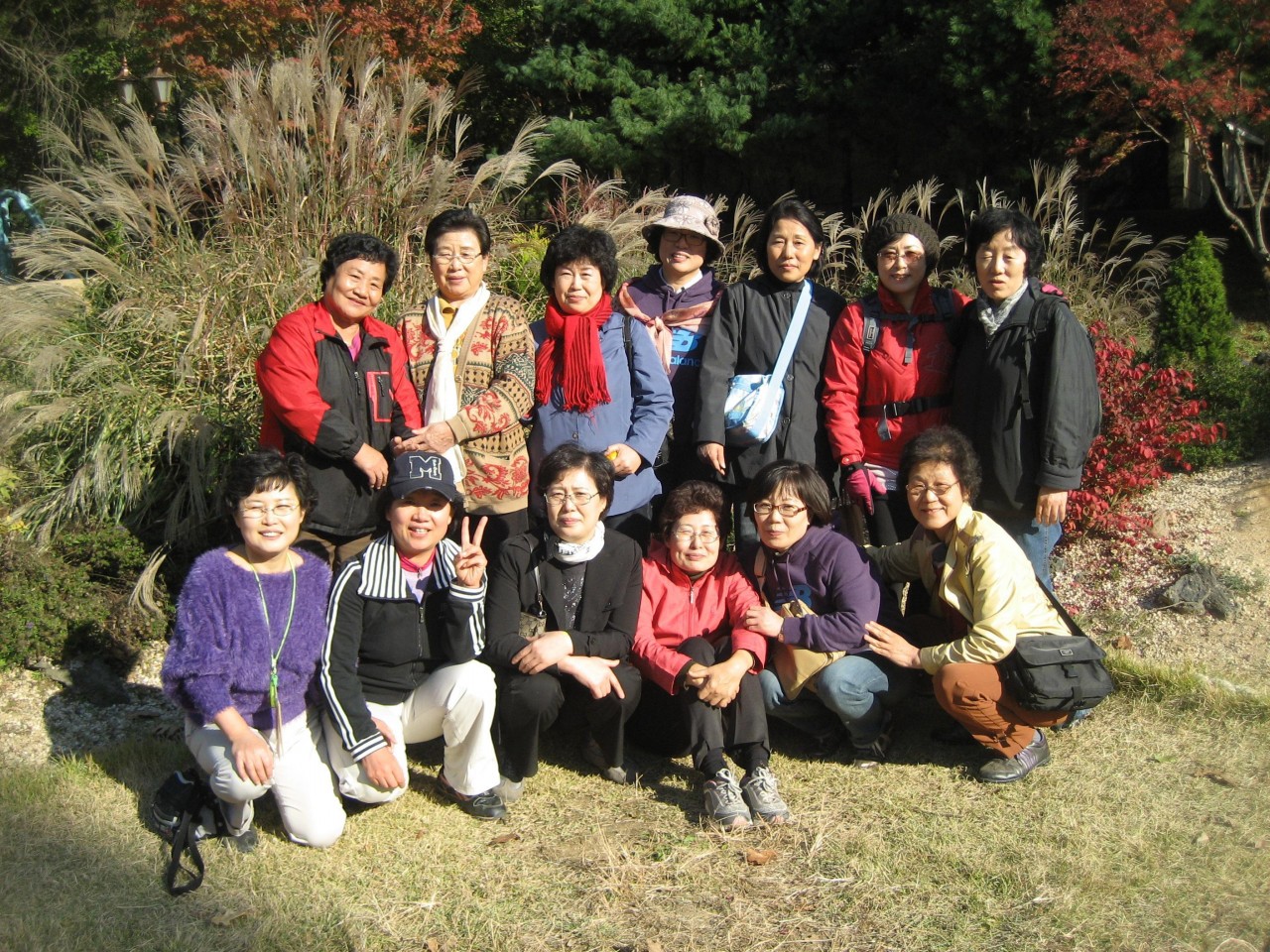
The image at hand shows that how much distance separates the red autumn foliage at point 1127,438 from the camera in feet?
17.3

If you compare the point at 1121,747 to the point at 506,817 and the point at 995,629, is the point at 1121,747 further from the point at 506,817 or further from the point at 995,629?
the point at 506,817

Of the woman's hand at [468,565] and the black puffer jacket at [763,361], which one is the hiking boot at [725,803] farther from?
the black puffer jacket at [763,361]

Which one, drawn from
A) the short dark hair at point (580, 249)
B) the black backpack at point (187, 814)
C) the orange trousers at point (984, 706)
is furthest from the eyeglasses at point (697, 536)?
the black backpack at point (187, 814)

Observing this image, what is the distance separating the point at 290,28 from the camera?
10.9m

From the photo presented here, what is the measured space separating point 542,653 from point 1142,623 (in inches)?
113

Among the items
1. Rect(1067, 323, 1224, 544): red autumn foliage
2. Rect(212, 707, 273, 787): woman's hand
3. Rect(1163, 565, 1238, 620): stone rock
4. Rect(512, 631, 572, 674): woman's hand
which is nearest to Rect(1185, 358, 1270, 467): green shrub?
Rect(1067, 323, 1224, 544): red autumn foliage

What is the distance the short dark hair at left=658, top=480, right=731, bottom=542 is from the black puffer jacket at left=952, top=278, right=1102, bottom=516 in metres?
0.89

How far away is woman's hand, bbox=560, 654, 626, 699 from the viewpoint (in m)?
3.42

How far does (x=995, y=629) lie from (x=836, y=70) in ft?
24.8

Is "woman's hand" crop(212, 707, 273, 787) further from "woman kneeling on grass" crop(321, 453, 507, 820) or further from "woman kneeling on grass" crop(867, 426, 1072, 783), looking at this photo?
"woman kneeling on grass" crop(867, 426, 1072, 783)

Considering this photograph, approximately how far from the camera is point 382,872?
3135 mm

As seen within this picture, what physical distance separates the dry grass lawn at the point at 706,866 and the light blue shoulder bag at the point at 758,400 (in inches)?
44.0

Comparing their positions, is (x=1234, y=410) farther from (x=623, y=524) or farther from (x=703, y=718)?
(x=703, y=718)

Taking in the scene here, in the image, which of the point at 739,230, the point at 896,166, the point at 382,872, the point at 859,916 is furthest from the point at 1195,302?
the point at 382,872
